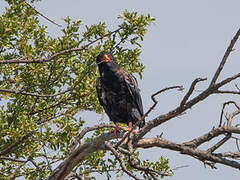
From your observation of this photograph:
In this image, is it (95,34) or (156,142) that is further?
(95,34)

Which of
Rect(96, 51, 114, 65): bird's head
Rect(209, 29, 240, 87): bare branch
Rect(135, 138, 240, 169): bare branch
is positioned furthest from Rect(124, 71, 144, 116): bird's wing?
Rect(209, 29, 240, 87): bare branch

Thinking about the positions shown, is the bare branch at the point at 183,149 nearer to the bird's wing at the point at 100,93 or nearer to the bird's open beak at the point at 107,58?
the bird's wing at the point at 100,93

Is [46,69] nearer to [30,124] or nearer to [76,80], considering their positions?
[76,80]

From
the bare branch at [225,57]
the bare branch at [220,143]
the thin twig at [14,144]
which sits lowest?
the bare branch at [220,143]

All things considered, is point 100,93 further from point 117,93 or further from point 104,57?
point 104,57

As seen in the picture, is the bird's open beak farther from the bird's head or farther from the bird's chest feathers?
the bird's chest feathers

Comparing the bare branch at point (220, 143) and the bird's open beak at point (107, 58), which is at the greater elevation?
the bird's open beak at point (107, 58)

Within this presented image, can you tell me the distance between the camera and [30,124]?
7867 millimetres

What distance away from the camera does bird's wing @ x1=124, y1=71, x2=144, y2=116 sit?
8508mm

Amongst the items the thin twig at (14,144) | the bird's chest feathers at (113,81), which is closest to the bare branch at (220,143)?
the bird's chest feathers at (113,81)

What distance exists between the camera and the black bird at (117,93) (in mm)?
8492

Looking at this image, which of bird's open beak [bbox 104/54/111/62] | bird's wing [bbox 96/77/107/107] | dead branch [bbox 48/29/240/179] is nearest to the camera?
dead branch [bbox 48/29/240/179]

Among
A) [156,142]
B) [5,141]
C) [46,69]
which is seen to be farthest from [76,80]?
[156,142]

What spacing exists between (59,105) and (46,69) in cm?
85
